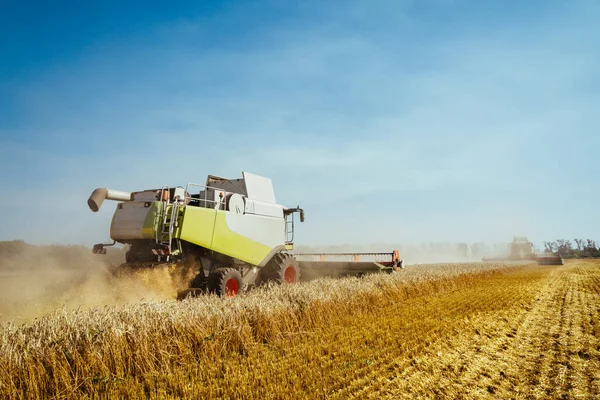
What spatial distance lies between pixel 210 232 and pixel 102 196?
220 centimetres

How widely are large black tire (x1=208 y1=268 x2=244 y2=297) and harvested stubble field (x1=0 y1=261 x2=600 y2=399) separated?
131 centimetres

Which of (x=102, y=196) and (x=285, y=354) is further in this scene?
(x=102, y=196)

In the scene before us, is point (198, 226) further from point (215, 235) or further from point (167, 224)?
point (167, 224)

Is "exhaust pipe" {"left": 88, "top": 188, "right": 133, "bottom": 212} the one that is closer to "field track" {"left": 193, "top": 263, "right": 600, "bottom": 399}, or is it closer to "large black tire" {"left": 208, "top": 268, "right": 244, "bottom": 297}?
"large black tire" {"left": 208, "top": 268, "right": 244, "bottom": 297}

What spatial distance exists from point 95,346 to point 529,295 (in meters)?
11.5

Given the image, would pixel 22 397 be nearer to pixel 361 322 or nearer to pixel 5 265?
pixel 361 322

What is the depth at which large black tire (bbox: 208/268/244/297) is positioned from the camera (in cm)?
763

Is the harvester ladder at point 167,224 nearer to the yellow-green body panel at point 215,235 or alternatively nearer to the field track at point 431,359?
the yellow-green body panel at point 215,235

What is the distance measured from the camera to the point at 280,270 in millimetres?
9844

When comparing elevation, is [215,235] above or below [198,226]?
below

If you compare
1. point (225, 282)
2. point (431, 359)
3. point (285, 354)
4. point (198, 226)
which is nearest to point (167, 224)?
point (198, 226)

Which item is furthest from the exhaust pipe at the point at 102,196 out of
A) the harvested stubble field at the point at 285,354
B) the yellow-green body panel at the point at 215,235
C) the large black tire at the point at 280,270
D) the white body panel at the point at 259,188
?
the large black tire at the point at 280,270

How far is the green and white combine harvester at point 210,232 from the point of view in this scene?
24.2 ft

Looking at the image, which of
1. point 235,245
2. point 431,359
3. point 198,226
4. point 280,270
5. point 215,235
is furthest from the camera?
point 280,270
